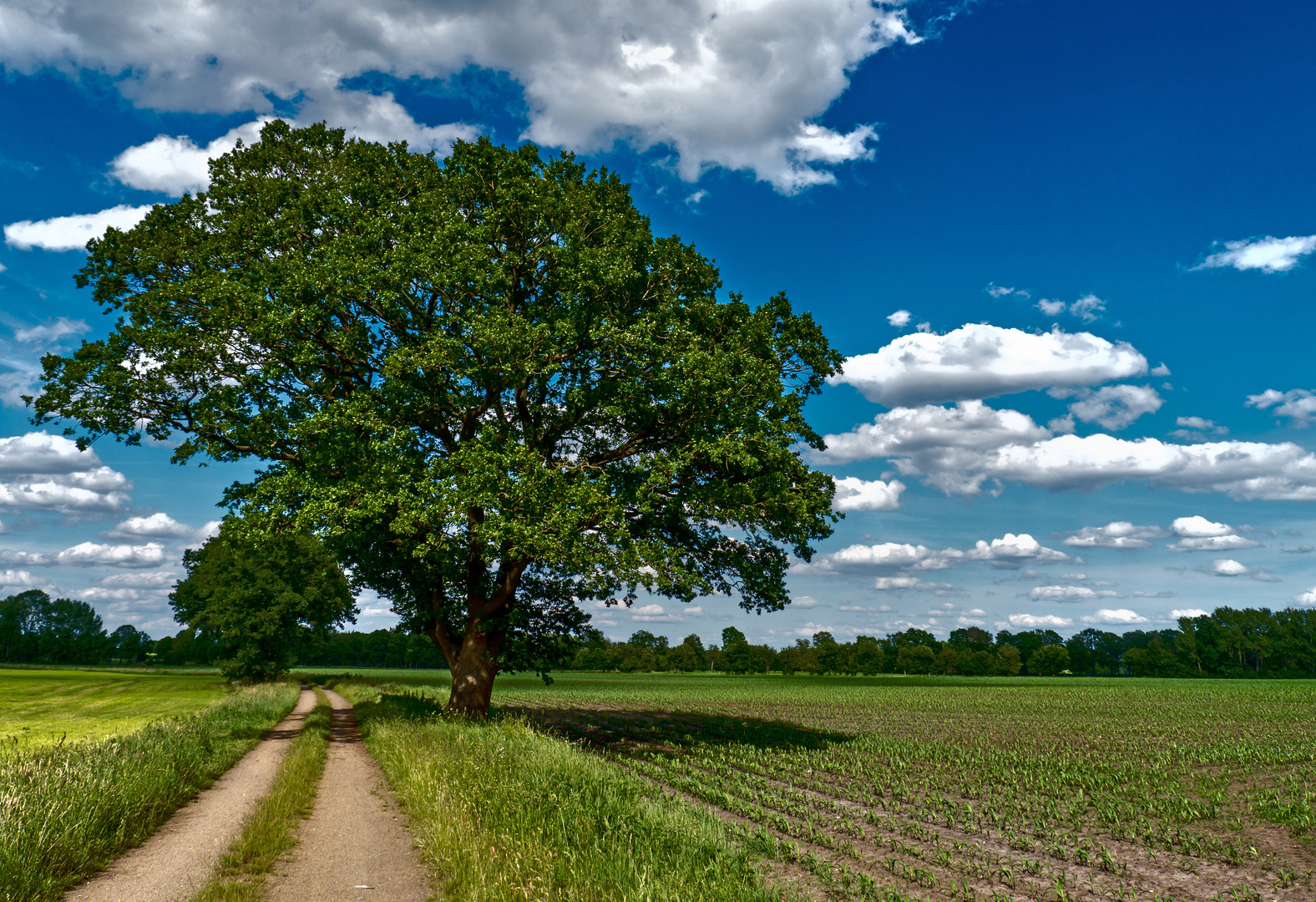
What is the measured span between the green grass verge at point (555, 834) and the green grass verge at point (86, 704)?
12.7m

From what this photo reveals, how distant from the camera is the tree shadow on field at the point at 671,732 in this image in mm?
25938

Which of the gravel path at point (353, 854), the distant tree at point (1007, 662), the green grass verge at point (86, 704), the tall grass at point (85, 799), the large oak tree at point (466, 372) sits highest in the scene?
the large oak tree at point (466, 372)

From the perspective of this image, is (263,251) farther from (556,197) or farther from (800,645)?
(800,645)

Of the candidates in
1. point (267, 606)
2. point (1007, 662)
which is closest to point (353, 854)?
point (267, 606)

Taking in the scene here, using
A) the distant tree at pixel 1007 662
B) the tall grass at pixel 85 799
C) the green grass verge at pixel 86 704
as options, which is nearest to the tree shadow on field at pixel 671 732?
the tall grass at pixel 85 799

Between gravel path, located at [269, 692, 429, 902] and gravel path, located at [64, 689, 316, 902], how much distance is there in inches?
42.5

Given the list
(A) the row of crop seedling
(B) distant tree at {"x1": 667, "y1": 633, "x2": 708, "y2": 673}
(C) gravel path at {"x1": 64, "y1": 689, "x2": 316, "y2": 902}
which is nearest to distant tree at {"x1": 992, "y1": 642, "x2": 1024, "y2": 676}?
(B) distant tree at {"x1": 667, "y1": 633, "x2": 708, "y2": 673}

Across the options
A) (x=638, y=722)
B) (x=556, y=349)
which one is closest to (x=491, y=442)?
(x=556, y=349)

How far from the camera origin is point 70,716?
35969 mm

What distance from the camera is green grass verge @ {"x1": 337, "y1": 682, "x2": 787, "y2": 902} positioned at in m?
7.09

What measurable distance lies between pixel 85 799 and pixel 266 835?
2.66m

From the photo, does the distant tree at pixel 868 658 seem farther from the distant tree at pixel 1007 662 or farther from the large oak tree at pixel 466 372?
the large oak tree at pixel 466 372

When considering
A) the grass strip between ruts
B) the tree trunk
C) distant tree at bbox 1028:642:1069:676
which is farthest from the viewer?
distant tree at bbox 1028:642:1069:676

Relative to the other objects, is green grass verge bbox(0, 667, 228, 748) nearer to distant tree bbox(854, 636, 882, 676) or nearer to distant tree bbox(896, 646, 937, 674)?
distant tree bbox(854, 636, 882, 676)
